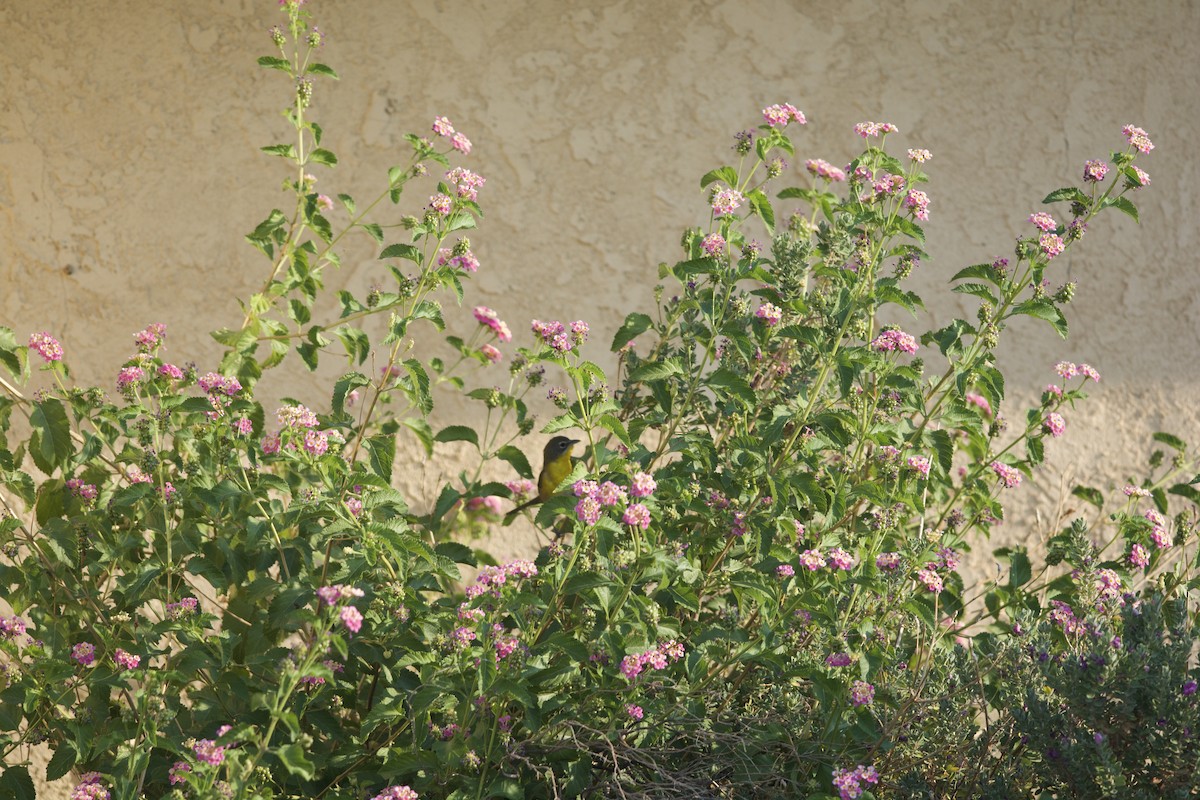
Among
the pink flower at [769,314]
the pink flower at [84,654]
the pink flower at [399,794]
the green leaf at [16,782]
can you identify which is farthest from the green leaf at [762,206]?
the green leaf at [16,782]

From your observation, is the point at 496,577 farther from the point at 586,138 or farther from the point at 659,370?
the point at 586,138

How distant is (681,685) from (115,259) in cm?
226

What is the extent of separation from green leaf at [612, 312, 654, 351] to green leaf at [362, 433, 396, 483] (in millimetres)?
476

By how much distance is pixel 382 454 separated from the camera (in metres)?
2.37

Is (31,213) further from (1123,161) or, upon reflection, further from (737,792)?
(1123,161)

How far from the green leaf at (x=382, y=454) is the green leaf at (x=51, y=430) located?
591 mm

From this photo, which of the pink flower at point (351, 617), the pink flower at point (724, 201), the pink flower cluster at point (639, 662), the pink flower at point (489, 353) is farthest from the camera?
the pink flower at point (489, 353)

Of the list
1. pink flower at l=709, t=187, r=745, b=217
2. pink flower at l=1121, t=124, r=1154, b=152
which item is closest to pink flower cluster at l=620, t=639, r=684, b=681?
pink flower at l=709, t=187, r=745, b=217

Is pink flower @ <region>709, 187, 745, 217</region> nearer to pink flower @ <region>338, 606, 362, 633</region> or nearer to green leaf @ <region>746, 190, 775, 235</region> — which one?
green leaf @ <region>746, 190, 775, 235</region>

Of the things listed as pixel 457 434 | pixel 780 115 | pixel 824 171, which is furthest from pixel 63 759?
pixel 824 171

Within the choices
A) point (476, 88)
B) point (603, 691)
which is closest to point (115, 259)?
point (476, 88)

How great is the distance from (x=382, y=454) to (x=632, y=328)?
1.80 ft

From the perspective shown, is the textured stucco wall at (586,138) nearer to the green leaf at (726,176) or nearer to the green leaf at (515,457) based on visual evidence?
the green leaf at (515,457)

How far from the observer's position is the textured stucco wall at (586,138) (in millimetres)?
3600
